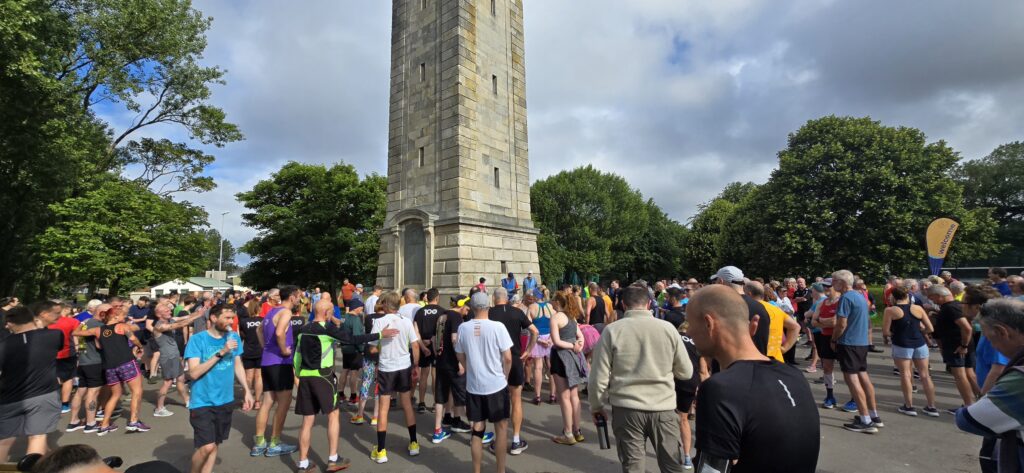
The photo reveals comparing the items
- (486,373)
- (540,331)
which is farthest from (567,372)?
(486,373)

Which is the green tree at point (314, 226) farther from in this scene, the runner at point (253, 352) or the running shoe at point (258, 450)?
the running shoe at point (258, 450)

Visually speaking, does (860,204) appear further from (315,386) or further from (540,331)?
(315,386)

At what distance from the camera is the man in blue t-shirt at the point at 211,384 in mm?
4414

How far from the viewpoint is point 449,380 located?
6.45 meters

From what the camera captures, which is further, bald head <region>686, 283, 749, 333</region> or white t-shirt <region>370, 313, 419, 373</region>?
white t-shirt <region>370, 313, 419, 373</region>

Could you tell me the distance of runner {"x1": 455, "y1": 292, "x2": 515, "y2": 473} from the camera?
15.7 feet

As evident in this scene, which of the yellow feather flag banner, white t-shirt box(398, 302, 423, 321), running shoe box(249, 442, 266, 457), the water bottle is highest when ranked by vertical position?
the yellow feather flag banner

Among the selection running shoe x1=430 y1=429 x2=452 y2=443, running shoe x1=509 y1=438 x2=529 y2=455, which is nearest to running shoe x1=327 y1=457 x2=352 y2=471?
running shoe x1=430 y1=429 x2=452 y2=443

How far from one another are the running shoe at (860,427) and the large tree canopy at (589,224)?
108ft

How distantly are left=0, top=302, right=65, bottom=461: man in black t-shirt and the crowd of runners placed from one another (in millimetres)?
14

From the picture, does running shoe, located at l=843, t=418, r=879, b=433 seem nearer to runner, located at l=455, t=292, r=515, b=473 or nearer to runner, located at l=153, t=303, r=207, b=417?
runner, located at l=455, t=292, r=515, b=473

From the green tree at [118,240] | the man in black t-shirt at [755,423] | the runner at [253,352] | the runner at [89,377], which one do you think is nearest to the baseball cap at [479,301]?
the man in black t-shirt at [755,423]

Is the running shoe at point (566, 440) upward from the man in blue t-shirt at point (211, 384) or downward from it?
downward

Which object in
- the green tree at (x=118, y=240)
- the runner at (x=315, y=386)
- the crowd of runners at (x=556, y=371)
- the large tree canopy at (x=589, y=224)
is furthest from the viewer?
the large tree canopy at (x=589, y=224)
